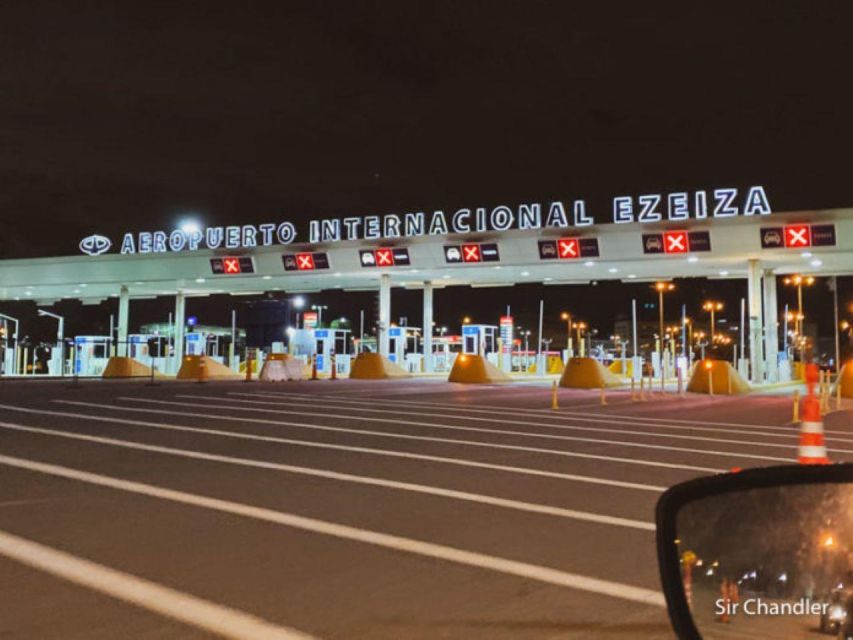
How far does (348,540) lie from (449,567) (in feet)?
3.21

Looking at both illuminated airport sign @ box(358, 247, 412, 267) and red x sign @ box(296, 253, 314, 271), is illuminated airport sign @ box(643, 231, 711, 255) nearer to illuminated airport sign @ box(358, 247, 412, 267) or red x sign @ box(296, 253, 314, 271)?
illuminated airport sign @ box(358, 247, 412, 267)

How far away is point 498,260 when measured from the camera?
34.0 metres

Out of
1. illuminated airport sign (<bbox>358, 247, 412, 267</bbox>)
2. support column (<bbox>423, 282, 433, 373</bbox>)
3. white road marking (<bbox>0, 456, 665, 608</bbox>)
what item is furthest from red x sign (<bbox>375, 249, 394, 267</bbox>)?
white road marking (<bbox>0, 456, 665, 608</bbox>)

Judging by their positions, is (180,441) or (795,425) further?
(795,425)

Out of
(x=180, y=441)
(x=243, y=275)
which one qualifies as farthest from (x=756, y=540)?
(x=243, y=275)

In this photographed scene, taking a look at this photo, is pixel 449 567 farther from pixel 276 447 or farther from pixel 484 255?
pixel 484 255

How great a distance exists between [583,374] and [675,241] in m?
5.67

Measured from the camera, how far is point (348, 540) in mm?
6184

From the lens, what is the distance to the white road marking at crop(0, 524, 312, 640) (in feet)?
14.0

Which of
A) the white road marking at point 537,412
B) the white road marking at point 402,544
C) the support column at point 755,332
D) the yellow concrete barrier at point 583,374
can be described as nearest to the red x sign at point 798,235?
the support column at point 755,332

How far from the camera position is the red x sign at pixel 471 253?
33409 millimetres

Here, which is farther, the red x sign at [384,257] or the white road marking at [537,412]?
the red x sign at [384,257]

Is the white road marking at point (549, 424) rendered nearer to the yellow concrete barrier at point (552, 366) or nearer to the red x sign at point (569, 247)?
the red x sign at point (569, 247)

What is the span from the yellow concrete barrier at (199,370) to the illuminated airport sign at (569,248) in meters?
13.3
